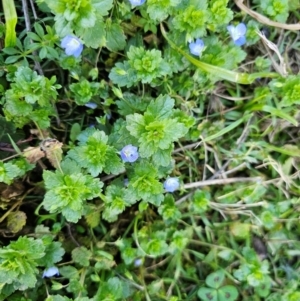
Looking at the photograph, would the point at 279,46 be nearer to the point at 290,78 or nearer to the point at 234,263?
the point at 290,78

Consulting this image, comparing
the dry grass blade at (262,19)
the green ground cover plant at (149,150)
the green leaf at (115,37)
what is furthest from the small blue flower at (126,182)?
the dry grass blade at (262,19)

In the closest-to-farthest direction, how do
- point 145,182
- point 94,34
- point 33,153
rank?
point 94,34 < point 145,182 < point 33,153

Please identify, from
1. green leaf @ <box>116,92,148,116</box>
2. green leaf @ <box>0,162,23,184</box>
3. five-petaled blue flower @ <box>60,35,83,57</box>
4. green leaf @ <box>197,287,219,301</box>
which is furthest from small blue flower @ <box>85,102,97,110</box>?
green leaf @ <box>197,287,219,301</box>

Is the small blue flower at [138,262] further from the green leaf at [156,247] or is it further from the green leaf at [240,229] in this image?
the green leaf at [240,229]

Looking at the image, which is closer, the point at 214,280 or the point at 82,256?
the point at 82,256

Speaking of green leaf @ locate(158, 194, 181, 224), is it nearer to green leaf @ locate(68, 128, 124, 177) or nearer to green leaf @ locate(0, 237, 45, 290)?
green leaf @ locate(68, 128, 124, 177)

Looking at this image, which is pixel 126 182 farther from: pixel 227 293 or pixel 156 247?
pixel 227 293

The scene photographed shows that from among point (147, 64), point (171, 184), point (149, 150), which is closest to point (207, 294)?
point (171, 184)

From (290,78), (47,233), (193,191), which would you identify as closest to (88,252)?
(47,233)
